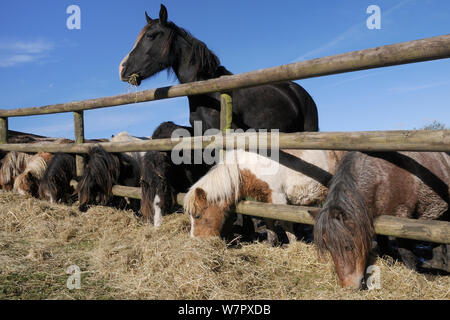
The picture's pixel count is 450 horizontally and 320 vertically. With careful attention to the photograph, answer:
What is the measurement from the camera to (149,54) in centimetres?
490

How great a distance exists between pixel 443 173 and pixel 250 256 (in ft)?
6.94

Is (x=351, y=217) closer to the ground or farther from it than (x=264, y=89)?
closer to the ground

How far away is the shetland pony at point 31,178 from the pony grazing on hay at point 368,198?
5.81 meters

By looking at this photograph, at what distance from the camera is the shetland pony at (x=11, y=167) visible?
7.42 meters

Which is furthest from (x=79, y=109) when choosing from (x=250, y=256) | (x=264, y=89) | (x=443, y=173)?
(x=443, y=173)

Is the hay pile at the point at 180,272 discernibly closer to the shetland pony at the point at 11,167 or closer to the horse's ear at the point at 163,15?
the horse's ear at the point at 163,15

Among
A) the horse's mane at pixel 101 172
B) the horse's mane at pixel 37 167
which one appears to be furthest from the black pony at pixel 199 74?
the horse's mane at pixel 37 167

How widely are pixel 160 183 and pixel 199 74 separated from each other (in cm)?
170

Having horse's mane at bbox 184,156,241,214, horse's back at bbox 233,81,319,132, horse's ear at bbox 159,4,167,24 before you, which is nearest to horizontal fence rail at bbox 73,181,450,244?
horse's mane at bbox 184,156,241,214

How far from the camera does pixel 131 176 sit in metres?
6.28

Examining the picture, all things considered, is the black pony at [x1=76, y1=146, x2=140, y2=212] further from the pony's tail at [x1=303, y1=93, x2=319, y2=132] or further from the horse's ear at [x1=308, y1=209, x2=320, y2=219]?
the horse's ear at [x1=308, y1=209, x2=320, y2=219]
